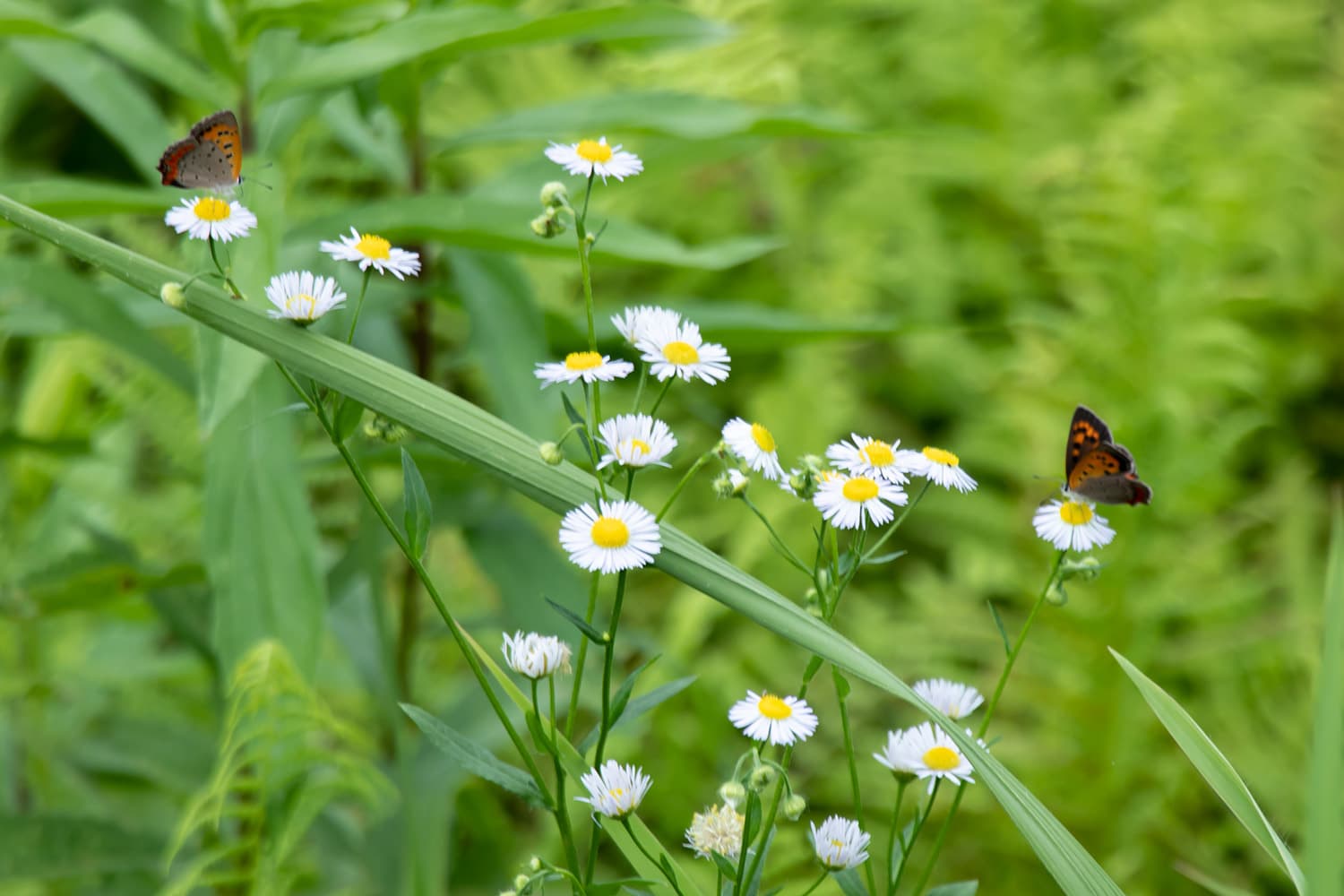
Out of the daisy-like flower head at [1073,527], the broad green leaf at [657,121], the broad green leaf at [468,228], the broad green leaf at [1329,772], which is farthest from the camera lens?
the broad green leaf at [657,121]

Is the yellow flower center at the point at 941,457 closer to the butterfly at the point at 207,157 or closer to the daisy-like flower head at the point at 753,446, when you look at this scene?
the daisy-like flower head at the point at 753,446

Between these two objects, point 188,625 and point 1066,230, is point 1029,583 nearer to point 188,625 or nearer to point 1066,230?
point 1066,230

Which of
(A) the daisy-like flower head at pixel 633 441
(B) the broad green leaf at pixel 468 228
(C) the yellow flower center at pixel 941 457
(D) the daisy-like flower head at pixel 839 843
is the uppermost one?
(B) the broad green leaf at pixel 468 228

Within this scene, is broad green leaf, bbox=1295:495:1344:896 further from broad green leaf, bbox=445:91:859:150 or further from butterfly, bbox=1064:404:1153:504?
Result: broad green leaf, bbox=445:91:859:150

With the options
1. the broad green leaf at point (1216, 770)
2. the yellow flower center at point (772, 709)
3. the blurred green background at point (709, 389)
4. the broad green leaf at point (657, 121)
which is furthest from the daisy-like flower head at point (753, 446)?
the broad green leaf at point (657, 121)

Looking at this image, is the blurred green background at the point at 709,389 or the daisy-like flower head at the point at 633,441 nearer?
the daisy-like flower head at the point at 633,441

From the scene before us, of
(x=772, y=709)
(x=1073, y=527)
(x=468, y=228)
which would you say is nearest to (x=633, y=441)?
(x=772, y=709)

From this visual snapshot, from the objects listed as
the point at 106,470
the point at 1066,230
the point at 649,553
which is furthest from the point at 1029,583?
the point at 106,470
